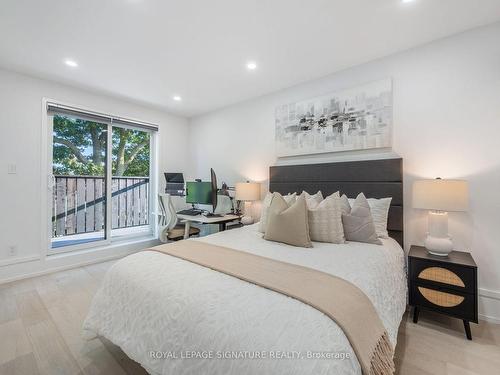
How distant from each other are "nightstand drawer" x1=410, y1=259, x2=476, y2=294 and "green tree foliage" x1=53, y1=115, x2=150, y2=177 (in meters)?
4.27

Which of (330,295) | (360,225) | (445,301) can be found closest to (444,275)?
(445,301)

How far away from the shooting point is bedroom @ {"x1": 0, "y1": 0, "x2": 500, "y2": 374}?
113 cm

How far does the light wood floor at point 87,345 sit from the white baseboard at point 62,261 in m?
0.60

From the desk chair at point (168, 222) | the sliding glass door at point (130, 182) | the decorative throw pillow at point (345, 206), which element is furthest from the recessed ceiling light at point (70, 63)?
the decorative throw pillow at point (345, 206)

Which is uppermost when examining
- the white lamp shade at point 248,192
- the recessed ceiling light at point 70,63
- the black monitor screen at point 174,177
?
the recessed ceiling light at point 70,63

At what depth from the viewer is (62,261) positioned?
3.16m

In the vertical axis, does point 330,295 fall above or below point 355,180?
below

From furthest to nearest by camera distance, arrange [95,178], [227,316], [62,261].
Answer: [95,178] < [62,261] < [227,316]

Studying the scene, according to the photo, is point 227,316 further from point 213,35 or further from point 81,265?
point 81,265

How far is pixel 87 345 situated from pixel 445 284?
279cm

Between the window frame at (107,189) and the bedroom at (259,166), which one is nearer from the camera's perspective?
the bedroom at (259,166)

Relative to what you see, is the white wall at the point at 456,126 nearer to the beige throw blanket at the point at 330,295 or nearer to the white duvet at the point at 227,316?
the white duvet at the point at 227,316

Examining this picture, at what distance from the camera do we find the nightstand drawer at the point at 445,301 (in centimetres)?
177

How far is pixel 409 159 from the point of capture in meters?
2.36
